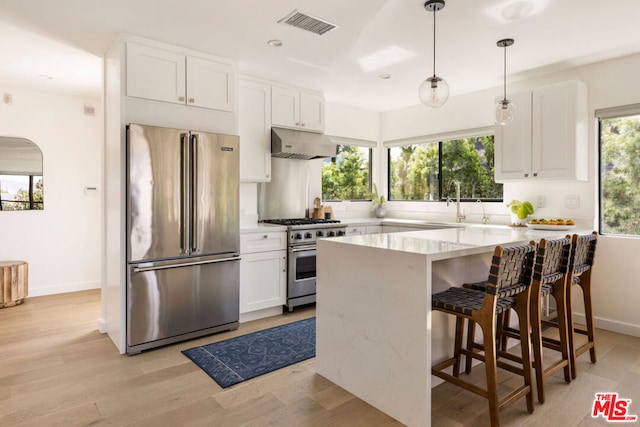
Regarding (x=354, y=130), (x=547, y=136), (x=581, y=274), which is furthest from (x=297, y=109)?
(x=581, y=274)

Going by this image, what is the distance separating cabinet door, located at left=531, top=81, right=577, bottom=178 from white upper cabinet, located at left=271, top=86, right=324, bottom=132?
2358 mm

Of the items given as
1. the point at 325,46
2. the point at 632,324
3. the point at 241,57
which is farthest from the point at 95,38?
the point at 632,324

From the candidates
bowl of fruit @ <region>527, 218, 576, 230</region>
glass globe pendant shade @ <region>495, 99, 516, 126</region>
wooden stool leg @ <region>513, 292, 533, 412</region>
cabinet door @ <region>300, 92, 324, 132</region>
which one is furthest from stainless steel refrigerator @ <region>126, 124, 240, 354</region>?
bowl of fruit @ <region>527, 218, 576, 230</region>

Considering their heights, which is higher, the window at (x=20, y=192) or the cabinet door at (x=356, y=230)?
the window at (x=20, y=192)

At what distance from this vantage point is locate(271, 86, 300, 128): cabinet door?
4379mm

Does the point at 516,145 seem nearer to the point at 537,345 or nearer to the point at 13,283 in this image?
the point at 537,345

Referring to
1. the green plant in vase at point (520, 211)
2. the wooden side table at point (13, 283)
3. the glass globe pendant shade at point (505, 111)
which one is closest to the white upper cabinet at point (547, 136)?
the green plant in vase at point (520, 211)

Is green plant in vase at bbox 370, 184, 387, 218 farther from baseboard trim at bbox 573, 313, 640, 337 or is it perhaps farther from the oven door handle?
baseboard trim at bbox 573, 313, 640, 337

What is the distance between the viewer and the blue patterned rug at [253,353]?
2.76 m

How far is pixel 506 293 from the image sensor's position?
80.2 inches

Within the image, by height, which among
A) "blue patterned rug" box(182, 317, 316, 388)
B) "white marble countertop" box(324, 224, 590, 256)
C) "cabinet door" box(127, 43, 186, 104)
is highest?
"cabinet door" box(127, 43, 186, 104)

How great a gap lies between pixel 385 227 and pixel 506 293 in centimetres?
318

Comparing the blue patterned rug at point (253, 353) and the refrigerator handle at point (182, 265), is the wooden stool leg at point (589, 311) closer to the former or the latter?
the blue patterned rug at point (253, 353)

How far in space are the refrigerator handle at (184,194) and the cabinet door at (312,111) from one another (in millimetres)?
1694
